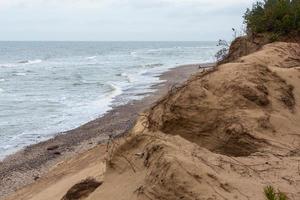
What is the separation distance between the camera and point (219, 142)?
6.70m

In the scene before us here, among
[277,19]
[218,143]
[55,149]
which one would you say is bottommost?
[55,149]

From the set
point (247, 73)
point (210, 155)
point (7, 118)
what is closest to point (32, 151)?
point (7, 118)

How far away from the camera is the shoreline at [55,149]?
1473 centimetres

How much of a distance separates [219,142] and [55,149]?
11822 millimetres

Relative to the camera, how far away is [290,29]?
562 inches

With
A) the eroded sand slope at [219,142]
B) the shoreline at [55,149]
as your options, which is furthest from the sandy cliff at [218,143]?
the shoreline at [55,149]

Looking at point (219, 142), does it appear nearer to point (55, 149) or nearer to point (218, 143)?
point (218, 143)

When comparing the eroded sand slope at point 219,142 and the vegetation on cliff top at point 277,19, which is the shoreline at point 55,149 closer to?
the vegetation on cliff top at point 277,19

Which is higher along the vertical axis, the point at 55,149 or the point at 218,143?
the point at 218,143

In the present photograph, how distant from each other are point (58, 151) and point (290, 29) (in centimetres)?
832

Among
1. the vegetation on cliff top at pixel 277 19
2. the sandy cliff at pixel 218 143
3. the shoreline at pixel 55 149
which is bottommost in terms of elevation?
the shoreline at pixel 55 149

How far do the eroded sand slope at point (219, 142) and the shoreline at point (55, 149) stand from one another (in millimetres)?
4528

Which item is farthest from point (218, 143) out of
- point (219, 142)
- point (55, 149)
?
point (55, 149)

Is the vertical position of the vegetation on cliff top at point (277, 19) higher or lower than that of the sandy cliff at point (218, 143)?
higher
